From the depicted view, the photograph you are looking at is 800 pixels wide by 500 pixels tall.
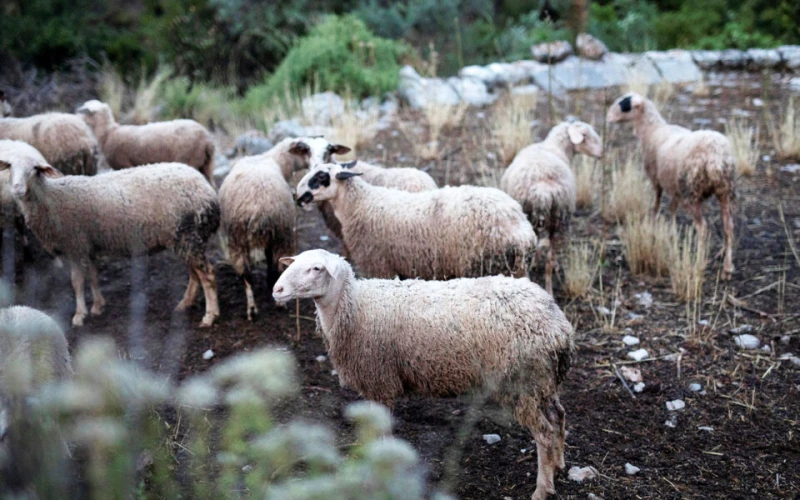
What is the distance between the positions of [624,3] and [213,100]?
954 centimetres

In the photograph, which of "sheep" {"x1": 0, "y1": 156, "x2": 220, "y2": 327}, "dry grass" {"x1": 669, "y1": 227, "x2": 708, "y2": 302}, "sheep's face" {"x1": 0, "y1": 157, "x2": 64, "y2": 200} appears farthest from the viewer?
"dry grass" {"x1": 669, "y1": 227, "x2": 708, "y2": 302}

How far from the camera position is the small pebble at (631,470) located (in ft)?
13.0

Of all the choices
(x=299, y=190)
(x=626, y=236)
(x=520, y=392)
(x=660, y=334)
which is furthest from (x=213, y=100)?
(x=520, y=392)

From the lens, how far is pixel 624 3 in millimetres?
15422

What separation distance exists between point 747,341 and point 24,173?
5.69 metres

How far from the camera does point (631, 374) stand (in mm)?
4918

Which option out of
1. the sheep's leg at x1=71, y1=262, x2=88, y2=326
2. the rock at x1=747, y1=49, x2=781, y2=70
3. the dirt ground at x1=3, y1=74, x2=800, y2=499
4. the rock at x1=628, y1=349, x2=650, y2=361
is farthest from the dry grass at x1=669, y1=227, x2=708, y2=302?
the rock at x1=747, y1=49, x2=781, y2=70

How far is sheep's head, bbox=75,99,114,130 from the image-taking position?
773 centimetres

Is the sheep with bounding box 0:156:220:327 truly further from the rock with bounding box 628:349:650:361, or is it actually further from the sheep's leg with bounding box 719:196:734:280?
the sheep's leg with bounding box 719:196:734:280

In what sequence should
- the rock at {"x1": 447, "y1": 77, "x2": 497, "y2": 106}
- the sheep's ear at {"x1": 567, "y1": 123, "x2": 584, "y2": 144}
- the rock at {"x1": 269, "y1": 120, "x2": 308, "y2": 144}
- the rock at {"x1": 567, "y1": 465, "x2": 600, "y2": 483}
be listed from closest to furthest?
the rock at {"x1": 567, "y1": 465, "x2": 600, "y2": 483} → the sheep's ear at {"x1": 567, "y1": 123, "x2": 584, "y2": 144} → the rock at {"x1": 269, "y1": 120, "x2": 308, "y2": 144} → the rock at {"x1": 447, "y1": 77, "x2": 497, "y2": 106}

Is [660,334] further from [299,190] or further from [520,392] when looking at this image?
[299,190]

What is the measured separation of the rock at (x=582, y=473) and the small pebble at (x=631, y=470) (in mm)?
172

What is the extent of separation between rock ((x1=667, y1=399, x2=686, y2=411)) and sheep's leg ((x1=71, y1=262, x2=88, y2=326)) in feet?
15.1

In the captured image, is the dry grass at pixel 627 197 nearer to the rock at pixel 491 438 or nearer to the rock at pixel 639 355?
the rock at pixel 639 355
